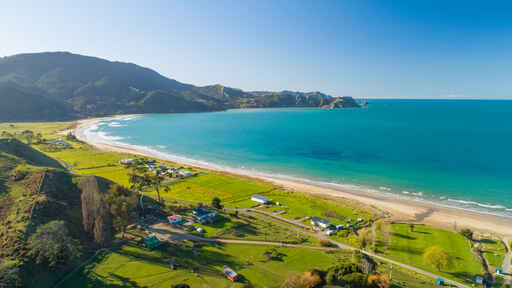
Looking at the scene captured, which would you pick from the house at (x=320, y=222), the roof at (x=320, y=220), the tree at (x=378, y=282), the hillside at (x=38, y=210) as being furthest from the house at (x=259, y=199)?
the tree at (x=378, y=282)

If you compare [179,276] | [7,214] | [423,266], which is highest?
[7,214]

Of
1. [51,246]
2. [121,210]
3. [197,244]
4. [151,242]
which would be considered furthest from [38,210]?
[197,244]

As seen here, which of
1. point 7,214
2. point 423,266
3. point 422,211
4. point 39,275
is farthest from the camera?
point 422,211

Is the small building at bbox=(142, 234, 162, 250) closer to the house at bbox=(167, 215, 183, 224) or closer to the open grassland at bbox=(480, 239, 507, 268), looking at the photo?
the house at bbox=(167, 215, 183, 224)

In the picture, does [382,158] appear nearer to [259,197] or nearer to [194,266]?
[259,197]

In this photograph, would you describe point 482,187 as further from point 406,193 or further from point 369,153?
point 369,153

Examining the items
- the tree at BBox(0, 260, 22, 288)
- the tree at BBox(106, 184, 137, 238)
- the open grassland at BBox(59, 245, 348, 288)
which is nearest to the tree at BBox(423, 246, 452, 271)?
the open grassland at BBox(59, 245, 348, 288)

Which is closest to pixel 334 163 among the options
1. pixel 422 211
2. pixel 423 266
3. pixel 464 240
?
pixel 422 211
